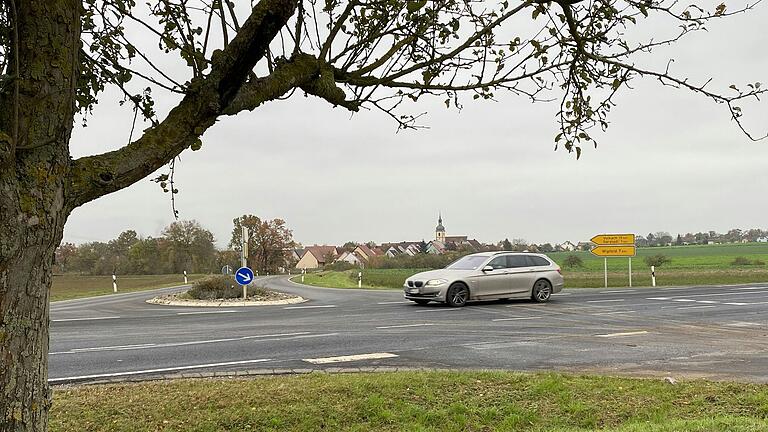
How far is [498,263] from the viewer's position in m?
18.6

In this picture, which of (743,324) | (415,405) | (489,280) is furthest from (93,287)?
(415,405)

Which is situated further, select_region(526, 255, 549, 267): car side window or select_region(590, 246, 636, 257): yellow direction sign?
select_region(590, 246, 636, 257): yellow direction sign

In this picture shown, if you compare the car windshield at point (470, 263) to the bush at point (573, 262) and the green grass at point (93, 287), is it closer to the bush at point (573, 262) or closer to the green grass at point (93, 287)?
the green grass at point (93, 287)

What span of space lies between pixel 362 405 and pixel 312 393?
567 millimetres

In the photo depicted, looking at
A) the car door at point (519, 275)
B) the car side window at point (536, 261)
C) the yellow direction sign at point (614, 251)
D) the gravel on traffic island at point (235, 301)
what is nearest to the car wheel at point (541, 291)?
the car door at point (519, 275)

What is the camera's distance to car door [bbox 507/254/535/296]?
18.7m

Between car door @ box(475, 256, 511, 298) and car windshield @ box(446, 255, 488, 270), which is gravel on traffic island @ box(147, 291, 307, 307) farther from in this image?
car door @ box(475, 256, 511, 298)

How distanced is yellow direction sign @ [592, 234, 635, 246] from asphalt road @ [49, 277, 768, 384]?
1103 centimetres

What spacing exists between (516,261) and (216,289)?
11.8 metres

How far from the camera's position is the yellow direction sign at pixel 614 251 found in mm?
29219

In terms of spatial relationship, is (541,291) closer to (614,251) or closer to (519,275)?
(519,275)

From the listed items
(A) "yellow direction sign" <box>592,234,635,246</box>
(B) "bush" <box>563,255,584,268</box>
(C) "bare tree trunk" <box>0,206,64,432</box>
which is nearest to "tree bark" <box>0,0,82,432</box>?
(C) "bare tree trunk" <box>0,206,64,432</box>

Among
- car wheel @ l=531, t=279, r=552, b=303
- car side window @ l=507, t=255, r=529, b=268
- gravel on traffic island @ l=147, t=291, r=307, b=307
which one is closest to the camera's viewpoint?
car side window @ l=507, t=255, r=529, b=268

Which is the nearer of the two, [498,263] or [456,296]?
[456,296]
